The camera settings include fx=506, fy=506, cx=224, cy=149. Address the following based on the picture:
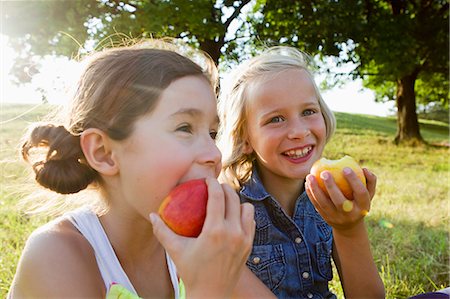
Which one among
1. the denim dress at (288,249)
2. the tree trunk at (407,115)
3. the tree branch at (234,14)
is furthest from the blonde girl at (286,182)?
the tree trunk at (407,115)

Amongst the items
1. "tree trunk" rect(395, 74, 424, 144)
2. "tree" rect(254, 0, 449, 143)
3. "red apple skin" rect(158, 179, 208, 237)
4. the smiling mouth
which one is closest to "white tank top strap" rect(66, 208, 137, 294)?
"red apple skin" rect(158, 179, 208, 237)

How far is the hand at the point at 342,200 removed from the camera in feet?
5.49

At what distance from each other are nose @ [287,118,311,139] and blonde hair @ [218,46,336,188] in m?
0.23

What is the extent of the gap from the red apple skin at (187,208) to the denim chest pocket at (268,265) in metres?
0.82

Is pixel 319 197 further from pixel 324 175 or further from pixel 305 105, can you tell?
pixel 305 105

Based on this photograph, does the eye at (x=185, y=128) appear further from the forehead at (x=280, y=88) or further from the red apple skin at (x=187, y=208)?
the forehead at (x=280, y=88)

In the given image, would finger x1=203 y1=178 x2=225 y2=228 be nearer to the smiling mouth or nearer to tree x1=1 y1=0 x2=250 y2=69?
the smiling mouth

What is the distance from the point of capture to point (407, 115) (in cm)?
1251

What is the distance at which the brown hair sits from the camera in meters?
1.45

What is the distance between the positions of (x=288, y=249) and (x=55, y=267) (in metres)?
1.07

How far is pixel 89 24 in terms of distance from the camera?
8.22 metres

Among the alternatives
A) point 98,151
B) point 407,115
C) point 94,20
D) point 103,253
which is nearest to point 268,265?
point 103,253

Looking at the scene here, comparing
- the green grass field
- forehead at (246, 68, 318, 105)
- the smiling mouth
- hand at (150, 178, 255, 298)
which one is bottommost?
the green grass field

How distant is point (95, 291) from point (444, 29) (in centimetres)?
1200
